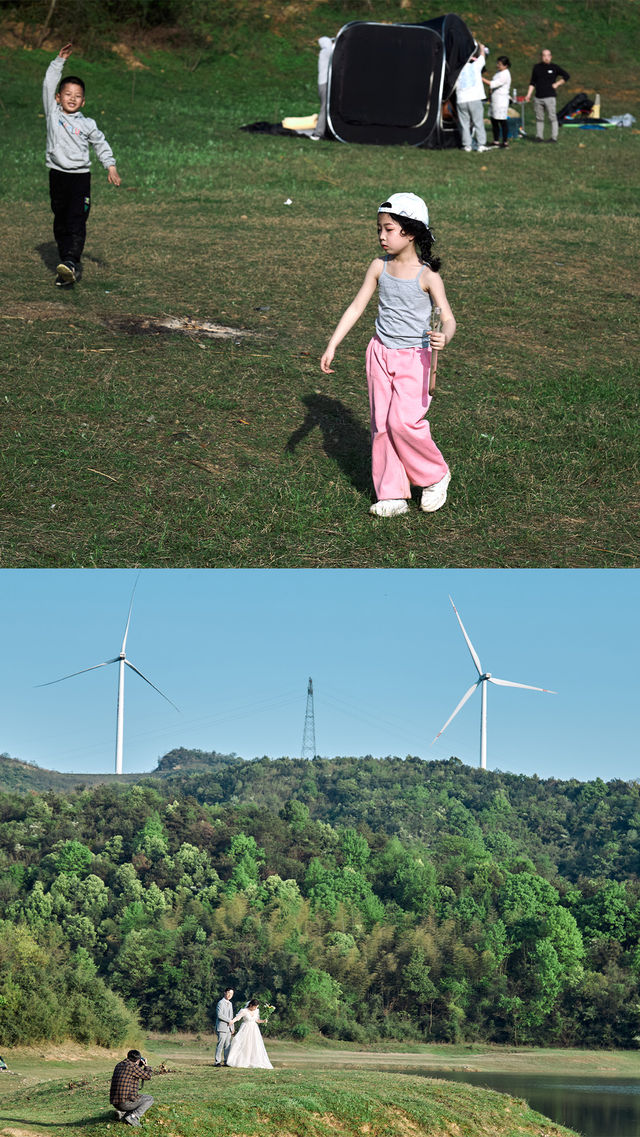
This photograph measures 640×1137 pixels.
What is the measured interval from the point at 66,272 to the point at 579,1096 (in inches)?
1361

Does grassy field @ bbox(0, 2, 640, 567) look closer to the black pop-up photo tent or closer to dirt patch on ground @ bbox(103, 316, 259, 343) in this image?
dirt patch on ground @ bbox(103, 316, 259, 343)

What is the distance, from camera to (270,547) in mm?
10789

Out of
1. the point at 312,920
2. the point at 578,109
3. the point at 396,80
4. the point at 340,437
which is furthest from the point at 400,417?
the point at 312,920

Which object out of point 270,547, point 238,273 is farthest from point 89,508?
point 238,273

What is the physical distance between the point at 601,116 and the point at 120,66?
19089mm

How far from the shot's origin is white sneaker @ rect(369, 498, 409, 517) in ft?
36.3

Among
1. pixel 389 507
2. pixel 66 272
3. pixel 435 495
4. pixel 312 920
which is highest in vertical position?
pixel 66 272

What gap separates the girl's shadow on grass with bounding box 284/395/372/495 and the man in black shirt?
25.5 meters

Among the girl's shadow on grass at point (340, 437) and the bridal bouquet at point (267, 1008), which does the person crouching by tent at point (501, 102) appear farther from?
the bridal bouquet at point (267, 1008)

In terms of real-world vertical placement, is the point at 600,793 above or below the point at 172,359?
below

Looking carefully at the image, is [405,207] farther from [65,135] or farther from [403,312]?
[65,135]

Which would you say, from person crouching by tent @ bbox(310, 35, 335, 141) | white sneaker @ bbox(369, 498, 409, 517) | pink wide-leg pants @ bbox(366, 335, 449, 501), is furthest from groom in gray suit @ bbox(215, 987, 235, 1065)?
person crouching by tent @ bbox(310, 35, 335, 141)

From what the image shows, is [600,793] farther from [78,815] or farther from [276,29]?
[276,29]

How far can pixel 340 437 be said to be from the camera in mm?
13023
